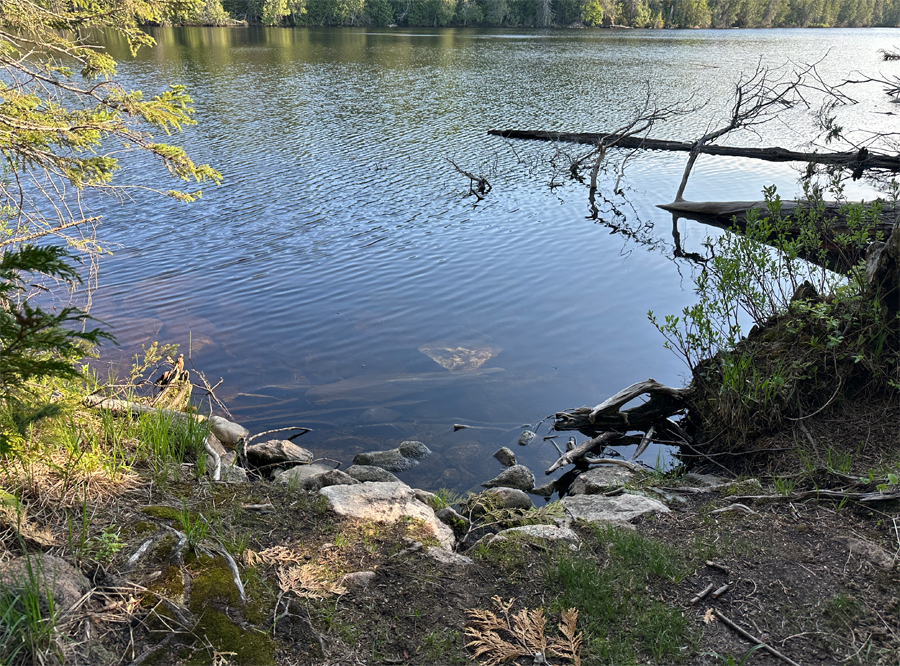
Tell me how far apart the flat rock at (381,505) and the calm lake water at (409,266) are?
1.83 metres

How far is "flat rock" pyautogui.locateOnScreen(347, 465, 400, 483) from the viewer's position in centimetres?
609

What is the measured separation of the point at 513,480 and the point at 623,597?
3060 millimetres

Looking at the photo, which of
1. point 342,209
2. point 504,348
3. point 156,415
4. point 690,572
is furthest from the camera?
point 342,209

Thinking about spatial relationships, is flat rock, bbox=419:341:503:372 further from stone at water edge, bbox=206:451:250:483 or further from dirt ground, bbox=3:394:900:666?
dirt ground, bbox=3:394:900:666

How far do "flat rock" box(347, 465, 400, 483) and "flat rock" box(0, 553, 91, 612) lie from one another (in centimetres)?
339

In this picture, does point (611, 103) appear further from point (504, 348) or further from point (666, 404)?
point (666, 404)

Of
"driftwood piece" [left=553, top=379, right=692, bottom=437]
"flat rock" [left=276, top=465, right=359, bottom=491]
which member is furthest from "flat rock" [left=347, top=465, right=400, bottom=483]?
"driftwood piece" [left=553, top=379, right=692, bottom=437]

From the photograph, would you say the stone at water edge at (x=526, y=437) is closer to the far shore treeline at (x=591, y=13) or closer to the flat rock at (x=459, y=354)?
the flat rock at (x=459, y=354)

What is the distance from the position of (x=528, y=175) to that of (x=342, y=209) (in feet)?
Answer: 22.9

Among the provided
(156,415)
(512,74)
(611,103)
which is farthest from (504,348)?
(512,74)

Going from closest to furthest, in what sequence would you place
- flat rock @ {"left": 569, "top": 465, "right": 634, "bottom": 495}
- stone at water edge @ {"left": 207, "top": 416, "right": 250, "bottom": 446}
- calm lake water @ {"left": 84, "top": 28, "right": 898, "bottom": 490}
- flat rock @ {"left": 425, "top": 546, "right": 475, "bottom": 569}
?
flat rock @ {"left": 425, "top": 546, "right": 475, "bottom": 569}
flat rock @ {"left": 569, "top": 465, "right": 634, "bottom": 495}
stone at water edge @ {"left": 207, "top": 416, "right": 250, "bottom": 446}
calm lake water @ {"left": 84, "top": 28, "right": 898, "bottom": 490}

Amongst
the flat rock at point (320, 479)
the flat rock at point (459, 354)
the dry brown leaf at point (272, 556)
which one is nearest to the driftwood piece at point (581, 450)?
the flat rock at point (320, 479)

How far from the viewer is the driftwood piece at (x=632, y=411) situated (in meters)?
6.90

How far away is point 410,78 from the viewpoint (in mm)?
36125
